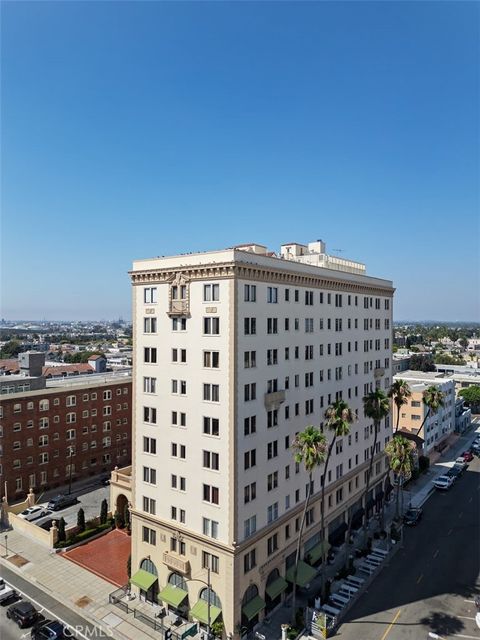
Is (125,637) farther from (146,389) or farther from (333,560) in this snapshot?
(333,560)

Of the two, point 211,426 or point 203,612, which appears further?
point 211,426

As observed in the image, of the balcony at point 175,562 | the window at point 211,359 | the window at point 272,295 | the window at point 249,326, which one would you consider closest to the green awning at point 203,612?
the balcony at point 175,562

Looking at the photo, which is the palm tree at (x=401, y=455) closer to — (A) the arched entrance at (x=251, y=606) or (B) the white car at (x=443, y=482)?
(A) the arched entrance at (x=251, y=606)

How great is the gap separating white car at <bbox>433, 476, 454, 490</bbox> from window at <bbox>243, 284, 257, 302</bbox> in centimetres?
5939

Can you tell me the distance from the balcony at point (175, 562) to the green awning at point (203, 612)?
3.04m

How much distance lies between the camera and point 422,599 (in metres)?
45.8

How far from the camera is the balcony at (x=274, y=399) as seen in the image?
4259 centimetres

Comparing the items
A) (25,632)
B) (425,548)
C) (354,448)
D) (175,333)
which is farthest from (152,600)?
(425,548)

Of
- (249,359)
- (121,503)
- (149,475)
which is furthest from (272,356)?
(121,503)

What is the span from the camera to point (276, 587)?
4319 centimetres

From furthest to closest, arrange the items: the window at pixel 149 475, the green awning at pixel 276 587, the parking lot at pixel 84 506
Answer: the parking lot at pixel 84 506 < the window at pixel 149 475 < the green awning at pixel 276 587

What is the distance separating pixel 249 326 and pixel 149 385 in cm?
1314

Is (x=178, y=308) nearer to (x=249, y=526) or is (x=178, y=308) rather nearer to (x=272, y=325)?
(x=272, y=325)

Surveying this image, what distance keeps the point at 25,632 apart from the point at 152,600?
11739 mm
